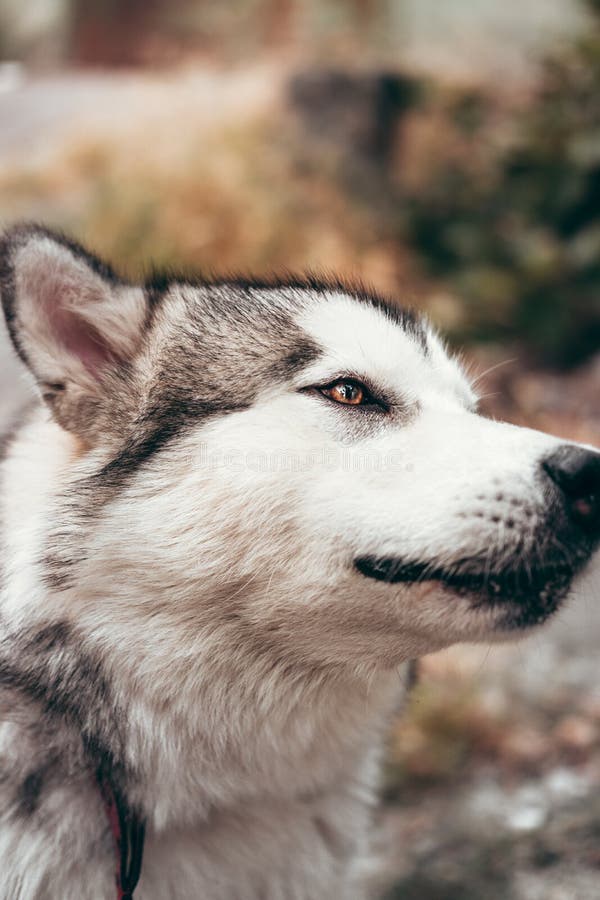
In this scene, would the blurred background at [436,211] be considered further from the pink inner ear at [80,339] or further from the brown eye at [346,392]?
the brown eye at [346,392]

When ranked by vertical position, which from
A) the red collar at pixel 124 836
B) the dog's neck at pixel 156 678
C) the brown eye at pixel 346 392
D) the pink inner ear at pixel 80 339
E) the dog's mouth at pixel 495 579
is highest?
the brown eye at pixel 346 392

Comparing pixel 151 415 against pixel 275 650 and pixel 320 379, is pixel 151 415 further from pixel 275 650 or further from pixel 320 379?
pixel 275 650

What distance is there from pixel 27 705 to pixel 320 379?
119 cm

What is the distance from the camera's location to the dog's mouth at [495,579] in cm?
199

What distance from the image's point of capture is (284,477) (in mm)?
2117

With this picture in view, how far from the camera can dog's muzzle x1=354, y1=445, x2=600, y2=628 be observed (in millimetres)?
1973

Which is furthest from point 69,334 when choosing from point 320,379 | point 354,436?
point 354,436

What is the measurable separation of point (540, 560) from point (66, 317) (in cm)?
147

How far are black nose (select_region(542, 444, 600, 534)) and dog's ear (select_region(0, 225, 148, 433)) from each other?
49.2 inches

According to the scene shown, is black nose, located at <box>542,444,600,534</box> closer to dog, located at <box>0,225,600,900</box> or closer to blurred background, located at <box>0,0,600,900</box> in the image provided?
dog, located at <box>0,225,600,900</box>

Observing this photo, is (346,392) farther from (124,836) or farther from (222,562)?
(124,836)

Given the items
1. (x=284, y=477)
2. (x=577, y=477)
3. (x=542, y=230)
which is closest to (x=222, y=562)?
(x=284, y=477)

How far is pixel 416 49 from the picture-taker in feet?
36.7

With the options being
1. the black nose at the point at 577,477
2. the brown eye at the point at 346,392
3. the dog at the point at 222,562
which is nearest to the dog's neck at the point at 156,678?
the dog at the point at 222,562
